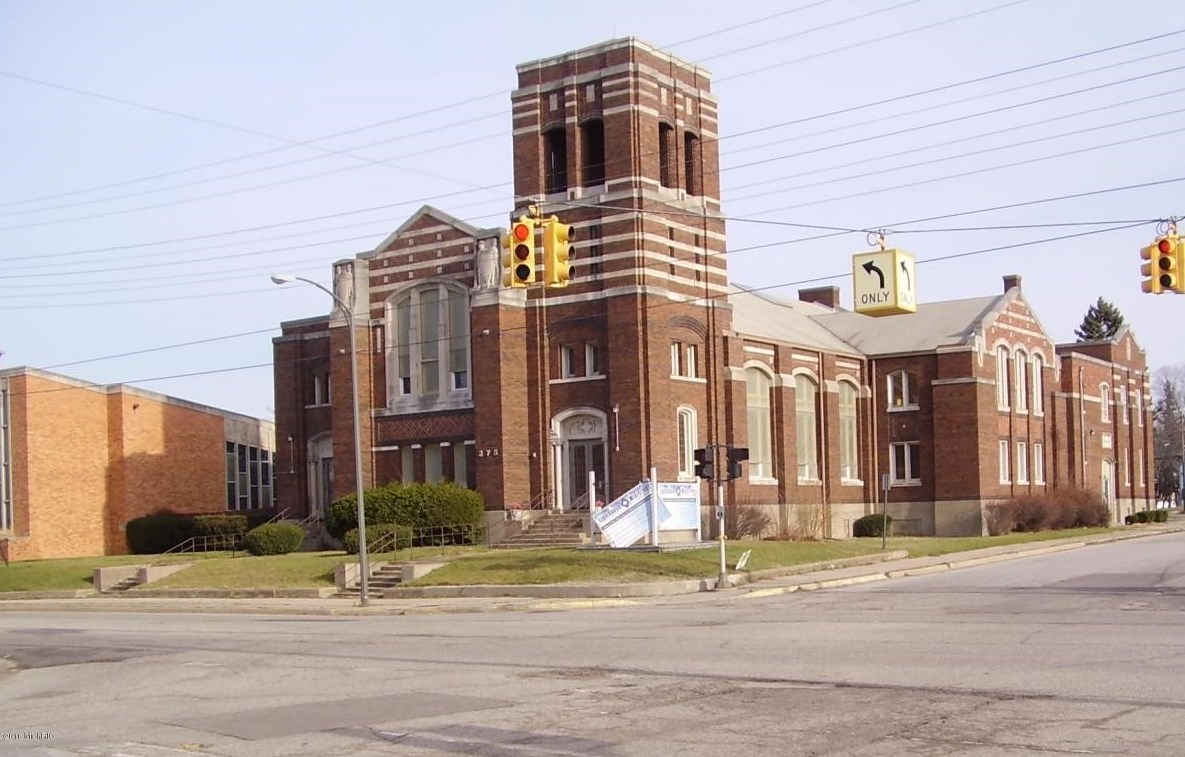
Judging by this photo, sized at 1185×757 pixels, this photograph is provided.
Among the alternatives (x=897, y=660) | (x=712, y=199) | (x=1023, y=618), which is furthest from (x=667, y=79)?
(x=897, y=660)

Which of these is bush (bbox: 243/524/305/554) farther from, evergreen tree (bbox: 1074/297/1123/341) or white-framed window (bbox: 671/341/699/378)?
evergreen tree (bbox: 1074/297/1123/341)

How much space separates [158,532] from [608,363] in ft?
67.2

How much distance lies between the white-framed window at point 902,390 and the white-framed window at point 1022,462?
6.18 metres

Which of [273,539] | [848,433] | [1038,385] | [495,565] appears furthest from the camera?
[1038,385]

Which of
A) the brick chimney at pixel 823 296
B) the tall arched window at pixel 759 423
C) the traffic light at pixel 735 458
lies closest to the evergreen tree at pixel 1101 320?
the brick chimney at pixel 823 296

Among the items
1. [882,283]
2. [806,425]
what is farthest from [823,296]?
[882,283]

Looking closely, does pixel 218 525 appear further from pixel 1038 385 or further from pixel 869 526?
pixel 1038 385

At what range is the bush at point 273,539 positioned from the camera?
4712 centimetres

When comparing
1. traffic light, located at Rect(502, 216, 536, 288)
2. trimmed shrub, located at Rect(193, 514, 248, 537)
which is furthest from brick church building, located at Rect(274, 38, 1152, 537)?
traffic light, located at Rect(502, 216, 536, 288)

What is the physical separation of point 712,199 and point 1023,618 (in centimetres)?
3042

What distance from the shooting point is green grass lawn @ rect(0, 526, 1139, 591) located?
3356 centimetres

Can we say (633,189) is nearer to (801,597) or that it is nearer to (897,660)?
(801,597)

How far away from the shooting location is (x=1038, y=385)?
66.7m

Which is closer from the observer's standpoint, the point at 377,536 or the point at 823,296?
the point at 377,536
